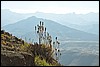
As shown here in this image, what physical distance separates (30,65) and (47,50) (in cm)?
374

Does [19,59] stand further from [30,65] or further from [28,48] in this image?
[28,48]

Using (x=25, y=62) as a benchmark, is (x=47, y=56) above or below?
below

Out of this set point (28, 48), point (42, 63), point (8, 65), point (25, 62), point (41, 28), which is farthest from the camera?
point (41, 28)

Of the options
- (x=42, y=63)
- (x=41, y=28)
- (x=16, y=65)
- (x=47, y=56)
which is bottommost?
(x=41, y=28)

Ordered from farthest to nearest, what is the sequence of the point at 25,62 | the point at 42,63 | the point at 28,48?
the point at 28,48
the point at 42,63
the point at 25,62

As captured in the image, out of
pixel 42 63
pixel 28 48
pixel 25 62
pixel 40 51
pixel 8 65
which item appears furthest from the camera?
pixel 40 51

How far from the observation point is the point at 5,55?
25.8 ft

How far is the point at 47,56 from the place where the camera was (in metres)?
11.6

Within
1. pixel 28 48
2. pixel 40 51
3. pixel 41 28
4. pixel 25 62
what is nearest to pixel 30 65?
pixel 25 62

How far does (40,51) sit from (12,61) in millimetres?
3914

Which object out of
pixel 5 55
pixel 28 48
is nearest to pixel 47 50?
pixel 28 48

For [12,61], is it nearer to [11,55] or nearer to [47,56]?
[11,55]

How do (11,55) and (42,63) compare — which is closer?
(11,55)

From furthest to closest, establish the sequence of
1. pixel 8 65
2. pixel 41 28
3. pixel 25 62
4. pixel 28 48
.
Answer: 1. pixel 41 28
2. pixel 28 48
3. pixel 25 62
4. pixel 8 65
